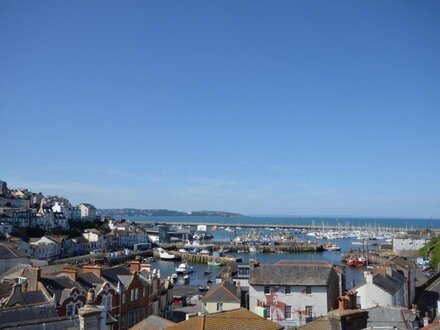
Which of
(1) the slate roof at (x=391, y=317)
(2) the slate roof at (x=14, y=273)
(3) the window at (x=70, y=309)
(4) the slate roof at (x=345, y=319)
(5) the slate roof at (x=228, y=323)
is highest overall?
(4) the slate roof at (x=345, y=319)

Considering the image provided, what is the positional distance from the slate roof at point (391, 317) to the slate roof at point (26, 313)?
15992mm

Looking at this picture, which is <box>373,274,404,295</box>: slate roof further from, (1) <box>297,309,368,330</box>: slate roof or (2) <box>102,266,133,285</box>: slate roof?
(1) <box>297,309,368,330</box>: slate roof

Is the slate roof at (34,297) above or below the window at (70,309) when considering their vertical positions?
above

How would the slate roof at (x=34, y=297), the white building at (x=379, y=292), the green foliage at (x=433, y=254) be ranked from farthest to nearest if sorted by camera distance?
the green foliage at (x=433, y=254)
the white building at (x=379, y=292)
the slate roof at (x=34, y=297)

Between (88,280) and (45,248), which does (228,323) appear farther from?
(45,248)

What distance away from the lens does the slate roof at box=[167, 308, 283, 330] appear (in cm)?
1580

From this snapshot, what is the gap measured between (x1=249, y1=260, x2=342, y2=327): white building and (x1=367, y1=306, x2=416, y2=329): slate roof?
9.10 m

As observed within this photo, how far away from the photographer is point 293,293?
3412 cm

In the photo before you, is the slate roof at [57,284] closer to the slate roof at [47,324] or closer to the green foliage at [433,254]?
the slate roof at [47,324]

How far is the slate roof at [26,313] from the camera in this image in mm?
19761

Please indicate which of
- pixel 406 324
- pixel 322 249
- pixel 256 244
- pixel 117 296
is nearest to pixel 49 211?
pixel 256 244

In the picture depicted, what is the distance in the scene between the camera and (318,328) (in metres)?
17.2

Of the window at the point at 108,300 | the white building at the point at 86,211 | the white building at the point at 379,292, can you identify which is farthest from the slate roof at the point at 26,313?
the white building at the point at 86,211

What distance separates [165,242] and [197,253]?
2905 centimetres
